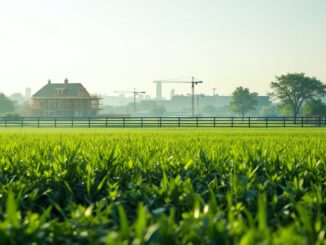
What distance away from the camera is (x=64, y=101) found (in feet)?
387

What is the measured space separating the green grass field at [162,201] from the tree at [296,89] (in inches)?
4724

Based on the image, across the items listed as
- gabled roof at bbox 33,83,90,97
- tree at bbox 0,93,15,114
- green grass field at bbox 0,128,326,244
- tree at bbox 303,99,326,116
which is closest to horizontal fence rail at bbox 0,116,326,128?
green grass field at bbox 0,128,326,244

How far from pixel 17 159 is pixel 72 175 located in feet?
4.22

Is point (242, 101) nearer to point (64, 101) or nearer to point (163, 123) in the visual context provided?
point (64, 101)

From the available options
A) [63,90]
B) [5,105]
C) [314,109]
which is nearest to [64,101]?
[63,90]

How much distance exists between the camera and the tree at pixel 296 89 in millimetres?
123250

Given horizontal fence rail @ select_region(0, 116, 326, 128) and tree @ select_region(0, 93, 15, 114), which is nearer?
horizontal fence rail @ select_region(0, 116, 326, 128)

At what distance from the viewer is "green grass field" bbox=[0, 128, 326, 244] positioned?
2.50 metres

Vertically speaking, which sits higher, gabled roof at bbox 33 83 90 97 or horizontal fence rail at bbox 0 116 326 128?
gabled roof at bbox 33 83 90 97

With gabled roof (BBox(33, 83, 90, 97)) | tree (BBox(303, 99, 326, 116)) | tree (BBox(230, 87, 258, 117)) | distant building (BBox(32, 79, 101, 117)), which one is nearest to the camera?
tree (BBox(303, 99, 326, 116))

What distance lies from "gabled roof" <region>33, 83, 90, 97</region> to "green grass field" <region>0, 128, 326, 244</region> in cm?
11328

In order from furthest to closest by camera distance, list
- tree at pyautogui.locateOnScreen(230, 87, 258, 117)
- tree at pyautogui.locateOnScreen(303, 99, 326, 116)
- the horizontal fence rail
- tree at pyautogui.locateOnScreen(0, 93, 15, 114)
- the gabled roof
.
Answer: tree at pyautogui.locateOnScreen(230, 87, 258, 117) < tree at pyautogui.locateOnScreen(0, 93, 15, 114) < the gabled roof < tree at pyautogui.locateOnScreen(303, 99, 326, 116) < the horizontal fence rail

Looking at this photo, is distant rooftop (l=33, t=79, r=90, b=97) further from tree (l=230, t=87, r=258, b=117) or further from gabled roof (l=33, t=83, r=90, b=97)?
tree (l=230, t=87, r=258, b=117)

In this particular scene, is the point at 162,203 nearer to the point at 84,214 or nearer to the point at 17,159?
the point at 84,214
